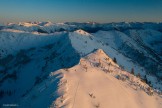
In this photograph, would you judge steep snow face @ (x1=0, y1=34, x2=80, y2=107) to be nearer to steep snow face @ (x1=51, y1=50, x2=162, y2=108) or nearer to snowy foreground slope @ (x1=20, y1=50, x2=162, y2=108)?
steep snow face @ (x1=51, y1=50, x2=162, y2=108)

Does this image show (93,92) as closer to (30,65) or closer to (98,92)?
(98,92)

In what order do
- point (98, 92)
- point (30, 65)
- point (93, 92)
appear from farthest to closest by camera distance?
point (30, 65) < point (98, 92) < point (93, 92)

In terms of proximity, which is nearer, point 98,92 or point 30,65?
point 98,92

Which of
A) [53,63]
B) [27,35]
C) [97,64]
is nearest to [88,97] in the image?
[97,64]

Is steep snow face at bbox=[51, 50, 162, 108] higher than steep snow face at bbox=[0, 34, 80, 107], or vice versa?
steep snow face at bbox=[51, 50, 162, 108]

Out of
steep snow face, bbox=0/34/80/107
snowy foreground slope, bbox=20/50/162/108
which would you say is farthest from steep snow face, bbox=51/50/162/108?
steep snow face, bbox=0/34/80/107

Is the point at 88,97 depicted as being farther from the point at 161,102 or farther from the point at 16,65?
the point at 16,65

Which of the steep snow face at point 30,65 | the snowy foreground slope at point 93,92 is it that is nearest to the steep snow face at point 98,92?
the snowy foreground slope at point 93,92

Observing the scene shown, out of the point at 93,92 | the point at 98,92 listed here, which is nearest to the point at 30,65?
the point at 98,92
